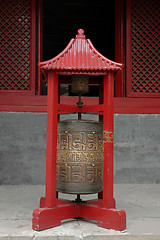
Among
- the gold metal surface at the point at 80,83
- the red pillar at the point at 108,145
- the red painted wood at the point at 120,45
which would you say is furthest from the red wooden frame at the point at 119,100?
the red pillar at the point at 108,145

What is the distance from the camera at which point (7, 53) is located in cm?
569

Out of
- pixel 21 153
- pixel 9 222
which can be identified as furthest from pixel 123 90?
pixel 9 222

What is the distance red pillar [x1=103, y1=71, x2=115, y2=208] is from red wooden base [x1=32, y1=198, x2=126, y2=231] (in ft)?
0.38

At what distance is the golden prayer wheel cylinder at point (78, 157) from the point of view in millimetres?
3029

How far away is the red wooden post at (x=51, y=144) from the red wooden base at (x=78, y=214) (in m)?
0.11

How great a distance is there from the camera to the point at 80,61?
2.95 meters

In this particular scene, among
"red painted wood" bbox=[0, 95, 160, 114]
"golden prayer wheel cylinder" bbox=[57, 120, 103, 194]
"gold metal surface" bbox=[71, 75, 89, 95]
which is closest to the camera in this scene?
"golden prayer wheel cylinder" bbox=[57, 120, 103, 194]

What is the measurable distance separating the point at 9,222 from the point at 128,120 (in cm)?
337

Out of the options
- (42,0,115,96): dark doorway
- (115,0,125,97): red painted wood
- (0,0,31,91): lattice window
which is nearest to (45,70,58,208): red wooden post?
(0,0,31,91): lattice window

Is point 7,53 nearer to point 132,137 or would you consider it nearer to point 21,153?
point 21,153

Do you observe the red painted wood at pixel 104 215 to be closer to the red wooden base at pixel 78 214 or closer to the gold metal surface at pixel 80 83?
the red wooden base at pixel 78 214

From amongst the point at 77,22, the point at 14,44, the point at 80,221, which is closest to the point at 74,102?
the point at 14,44

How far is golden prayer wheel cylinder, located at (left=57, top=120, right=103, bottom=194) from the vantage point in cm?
303

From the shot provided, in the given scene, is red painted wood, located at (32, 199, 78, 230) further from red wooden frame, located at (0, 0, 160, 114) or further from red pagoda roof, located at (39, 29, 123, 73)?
red wooden frame, located at (0, 0, 160, 114)
